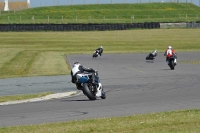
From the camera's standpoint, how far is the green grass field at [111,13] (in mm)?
102269

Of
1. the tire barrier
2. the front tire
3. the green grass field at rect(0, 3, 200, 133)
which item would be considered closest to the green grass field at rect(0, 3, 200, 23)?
the green grass field at rect(0, 3, 200, 133)

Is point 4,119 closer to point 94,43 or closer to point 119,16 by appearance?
point 94,43

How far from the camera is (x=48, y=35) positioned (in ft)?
261

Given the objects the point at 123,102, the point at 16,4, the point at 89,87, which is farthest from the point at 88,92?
the point at 16,4

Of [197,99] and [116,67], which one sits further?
[116,67]

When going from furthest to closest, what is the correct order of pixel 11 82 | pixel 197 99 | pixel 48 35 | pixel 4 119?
1. pixel 48 35
2. pixel 11 82
3. pixel 197 99
4. pixel 4 119

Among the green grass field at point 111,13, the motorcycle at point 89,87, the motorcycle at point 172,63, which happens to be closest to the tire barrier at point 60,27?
the green grass field at point 111,13

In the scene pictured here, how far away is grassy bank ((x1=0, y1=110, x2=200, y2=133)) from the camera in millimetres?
13367

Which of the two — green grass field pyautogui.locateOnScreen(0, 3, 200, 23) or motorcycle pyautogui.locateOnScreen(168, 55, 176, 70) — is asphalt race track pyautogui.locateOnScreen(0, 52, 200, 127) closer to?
motorcycle pyautogui.locateOnScreen(168, 55, 176, 70)

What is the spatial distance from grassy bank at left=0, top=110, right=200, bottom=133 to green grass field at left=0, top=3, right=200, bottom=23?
273ft

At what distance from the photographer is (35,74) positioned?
34750 millimetres

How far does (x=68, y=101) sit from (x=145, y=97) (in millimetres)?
2536

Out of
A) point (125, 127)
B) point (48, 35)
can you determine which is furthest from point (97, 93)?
point (48, 35)

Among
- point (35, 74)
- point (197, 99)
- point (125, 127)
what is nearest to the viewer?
point (125, 127)
